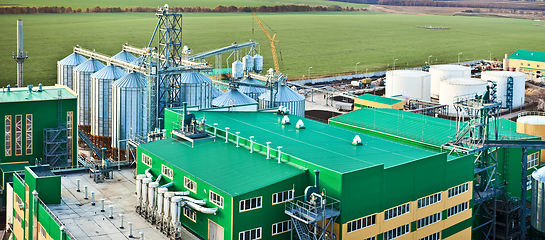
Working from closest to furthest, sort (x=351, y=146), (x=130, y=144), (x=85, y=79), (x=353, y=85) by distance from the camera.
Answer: (x=351, y=146), (x=130, y=144), (x=85, y=79), (x=353, y=85)

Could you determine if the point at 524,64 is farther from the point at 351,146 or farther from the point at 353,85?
the point at 351,146

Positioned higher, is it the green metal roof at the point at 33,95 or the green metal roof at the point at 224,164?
the green metal roof at the point at 33,95

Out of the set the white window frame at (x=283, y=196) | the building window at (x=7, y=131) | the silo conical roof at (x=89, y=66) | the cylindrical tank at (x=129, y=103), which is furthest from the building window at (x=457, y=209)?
the silo conical roof at (x=89, y=66)

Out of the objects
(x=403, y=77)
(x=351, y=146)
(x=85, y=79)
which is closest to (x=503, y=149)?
(x=351, y=146)

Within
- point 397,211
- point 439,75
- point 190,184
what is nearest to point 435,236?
point 397,211

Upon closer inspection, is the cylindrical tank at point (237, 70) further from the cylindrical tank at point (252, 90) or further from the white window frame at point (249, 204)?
the white window frame at point (249, 204)

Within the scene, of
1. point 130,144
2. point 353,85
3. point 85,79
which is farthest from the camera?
point 353,85
